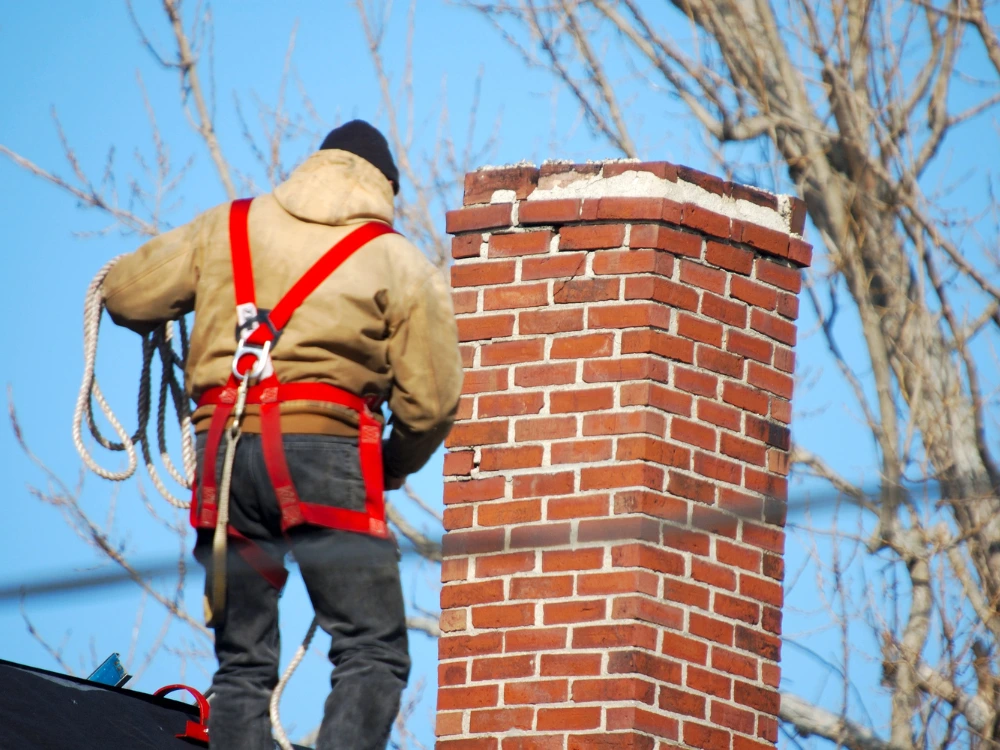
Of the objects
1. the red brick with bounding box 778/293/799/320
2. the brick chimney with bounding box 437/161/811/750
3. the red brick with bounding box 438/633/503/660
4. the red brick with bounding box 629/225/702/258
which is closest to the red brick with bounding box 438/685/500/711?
the brick chimney with bounding box 437/161/811/750

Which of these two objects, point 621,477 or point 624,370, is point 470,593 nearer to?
point 621,477

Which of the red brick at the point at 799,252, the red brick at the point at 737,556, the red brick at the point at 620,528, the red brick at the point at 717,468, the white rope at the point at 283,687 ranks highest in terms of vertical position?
the red brick at the point at 799,252

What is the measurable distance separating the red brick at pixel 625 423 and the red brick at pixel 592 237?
592 mm

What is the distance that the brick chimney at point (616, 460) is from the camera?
4918mm

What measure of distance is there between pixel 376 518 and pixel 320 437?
248 millimetres

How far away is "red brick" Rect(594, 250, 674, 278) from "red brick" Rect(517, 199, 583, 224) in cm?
19

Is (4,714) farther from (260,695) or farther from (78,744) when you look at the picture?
(260,695)

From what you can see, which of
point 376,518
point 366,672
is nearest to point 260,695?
point 366,672

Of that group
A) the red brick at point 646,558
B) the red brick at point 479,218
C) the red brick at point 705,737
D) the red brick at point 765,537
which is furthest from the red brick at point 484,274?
the red brick at point 705,737

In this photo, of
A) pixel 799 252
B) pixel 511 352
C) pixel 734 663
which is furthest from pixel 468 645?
pixel 799 252

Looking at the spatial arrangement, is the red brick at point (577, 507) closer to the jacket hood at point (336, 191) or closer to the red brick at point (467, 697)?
the red brick at point (467, 697)

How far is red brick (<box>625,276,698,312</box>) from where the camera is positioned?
16.9 feet

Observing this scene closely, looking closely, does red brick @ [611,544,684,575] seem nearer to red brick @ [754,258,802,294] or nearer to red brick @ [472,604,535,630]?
red brick @ [472,604,535,630]

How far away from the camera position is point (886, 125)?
1220cm
